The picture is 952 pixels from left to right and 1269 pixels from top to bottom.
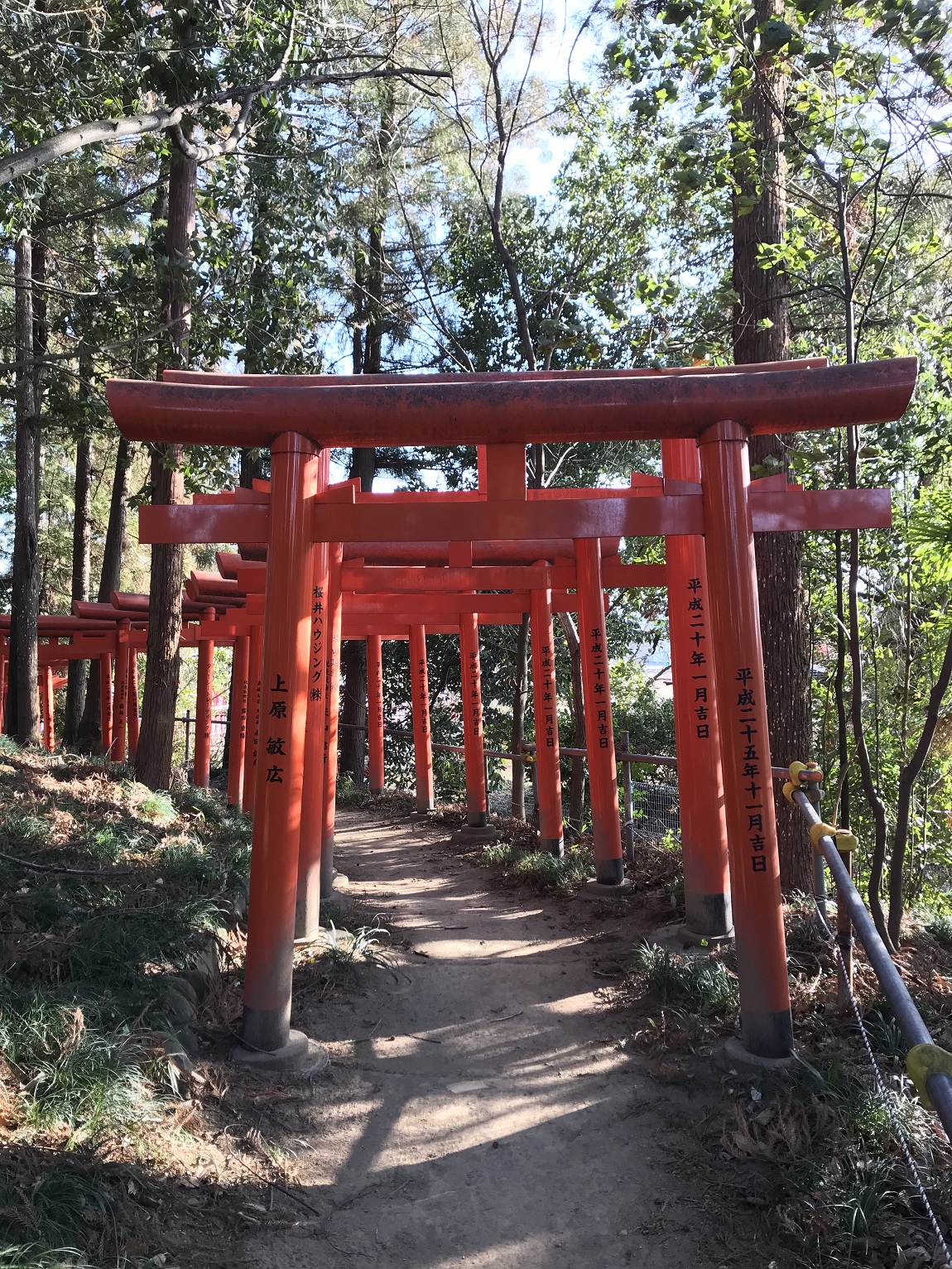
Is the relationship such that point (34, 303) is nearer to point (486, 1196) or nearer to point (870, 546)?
point (870, 546)

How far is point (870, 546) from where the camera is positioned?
27.0ft

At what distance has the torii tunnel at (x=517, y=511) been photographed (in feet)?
13.4

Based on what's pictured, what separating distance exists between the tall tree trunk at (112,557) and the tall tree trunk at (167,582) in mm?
4414

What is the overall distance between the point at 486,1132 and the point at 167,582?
6.41 m

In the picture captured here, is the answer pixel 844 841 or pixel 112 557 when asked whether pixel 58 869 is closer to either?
pixel 844 841

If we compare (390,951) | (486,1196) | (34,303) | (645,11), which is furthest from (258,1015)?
(34,303)

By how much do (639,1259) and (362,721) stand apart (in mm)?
14864

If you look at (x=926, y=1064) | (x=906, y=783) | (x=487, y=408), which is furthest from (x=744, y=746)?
(x=926, y=1064)

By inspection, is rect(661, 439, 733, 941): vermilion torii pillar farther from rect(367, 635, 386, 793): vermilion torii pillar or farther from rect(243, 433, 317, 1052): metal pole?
rect(367, 635, 386, 793): vermilion torii pillar

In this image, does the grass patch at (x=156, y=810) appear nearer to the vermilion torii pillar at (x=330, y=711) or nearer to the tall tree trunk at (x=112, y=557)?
the vermilion torii pillar at (x=330, y=711)

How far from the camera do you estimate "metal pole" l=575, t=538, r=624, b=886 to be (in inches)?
285

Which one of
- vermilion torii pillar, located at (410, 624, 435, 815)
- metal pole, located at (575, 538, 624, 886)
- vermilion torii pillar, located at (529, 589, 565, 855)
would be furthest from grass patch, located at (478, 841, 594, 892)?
vermilion torii pillar, located at (410, 624, 435, 815)

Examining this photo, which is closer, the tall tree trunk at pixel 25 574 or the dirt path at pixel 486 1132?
the dirt path at pixel 486 1132

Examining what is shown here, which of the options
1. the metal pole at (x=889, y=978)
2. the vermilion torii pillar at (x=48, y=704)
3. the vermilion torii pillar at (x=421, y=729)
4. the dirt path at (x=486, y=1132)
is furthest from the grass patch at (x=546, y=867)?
the vermilion torii pillar at (x=48, y=704)
